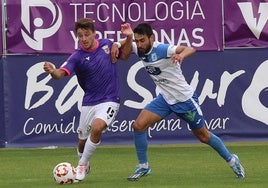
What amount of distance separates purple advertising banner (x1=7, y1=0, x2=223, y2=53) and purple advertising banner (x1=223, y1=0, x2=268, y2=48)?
0.19 metres

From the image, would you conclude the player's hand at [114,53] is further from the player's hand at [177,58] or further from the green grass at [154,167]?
the green grass at [154,167]

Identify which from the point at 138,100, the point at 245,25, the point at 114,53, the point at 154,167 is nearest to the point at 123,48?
the point at 114,53

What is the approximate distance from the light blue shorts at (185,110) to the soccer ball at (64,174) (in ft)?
4.45

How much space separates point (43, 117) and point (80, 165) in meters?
6.09

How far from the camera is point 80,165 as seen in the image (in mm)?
12250

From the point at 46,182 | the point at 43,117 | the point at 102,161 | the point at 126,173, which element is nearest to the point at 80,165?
the point at 46,182

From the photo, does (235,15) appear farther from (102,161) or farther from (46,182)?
(46,182)

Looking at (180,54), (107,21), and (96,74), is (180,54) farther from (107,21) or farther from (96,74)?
(107,21)

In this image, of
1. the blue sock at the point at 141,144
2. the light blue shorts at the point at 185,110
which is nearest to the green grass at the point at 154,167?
the blue sock at the point at 141,144

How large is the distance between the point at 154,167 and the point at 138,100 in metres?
4.09

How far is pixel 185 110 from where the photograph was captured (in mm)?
12484

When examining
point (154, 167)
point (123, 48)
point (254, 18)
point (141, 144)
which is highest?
point (123, 48)

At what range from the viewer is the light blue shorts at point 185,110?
40.8ft

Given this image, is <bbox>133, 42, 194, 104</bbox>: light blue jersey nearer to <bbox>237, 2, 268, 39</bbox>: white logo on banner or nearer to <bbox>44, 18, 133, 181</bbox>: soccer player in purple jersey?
<bbox>44, 18, 133, 181</bbox>: soccer player in purple jersey
